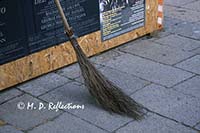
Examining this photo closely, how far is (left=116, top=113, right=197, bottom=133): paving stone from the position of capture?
403cm

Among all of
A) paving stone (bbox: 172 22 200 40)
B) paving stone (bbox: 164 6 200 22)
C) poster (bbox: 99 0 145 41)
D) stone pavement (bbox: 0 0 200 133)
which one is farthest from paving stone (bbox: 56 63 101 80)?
paving stone (bbox: 164 6 200 22)

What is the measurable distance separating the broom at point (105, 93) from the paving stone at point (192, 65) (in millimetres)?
1105

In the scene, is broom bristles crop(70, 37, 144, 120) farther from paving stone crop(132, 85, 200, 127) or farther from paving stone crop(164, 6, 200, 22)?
paving stone crop(164, 6, 200, 22)

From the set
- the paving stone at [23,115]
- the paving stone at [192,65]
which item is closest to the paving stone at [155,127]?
the paving stone at [23,115]

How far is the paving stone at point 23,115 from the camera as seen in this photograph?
13.7 ft

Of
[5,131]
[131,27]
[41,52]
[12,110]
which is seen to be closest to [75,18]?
[41,52]

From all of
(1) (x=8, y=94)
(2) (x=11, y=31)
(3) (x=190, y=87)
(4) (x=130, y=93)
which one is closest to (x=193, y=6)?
(3) (x=190, y=87)

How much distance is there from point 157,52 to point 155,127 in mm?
1774

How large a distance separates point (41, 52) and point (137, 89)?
3.64ft

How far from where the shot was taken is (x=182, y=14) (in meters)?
7.12

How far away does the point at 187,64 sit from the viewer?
5.35 meters

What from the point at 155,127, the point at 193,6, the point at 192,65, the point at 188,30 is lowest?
the point at 155,127

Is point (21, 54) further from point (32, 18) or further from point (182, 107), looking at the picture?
point (182, 107)

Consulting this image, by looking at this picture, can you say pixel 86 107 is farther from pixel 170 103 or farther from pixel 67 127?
pixel 170 103
